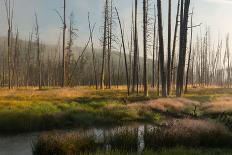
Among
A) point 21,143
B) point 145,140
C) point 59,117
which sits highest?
point 59,117

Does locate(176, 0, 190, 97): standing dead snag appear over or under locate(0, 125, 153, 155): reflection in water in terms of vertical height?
over

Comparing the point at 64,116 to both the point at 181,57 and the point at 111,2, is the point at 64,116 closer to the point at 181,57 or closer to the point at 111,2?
the point at 181,57

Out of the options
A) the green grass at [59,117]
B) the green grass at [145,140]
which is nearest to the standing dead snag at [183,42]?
the green grass at [59,117]

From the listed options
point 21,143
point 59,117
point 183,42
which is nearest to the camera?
point 21,143

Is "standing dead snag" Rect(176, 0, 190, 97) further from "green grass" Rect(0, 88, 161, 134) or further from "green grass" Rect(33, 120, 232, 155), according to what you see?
"green grass" Rect(33, 120, 232, 155)

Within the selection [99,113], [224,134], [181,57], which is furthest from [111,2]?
[224,134]

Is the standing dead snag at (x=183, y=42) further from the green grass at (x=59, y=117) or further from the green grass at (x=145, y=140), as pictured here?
the green grass at (x=145, y=140)

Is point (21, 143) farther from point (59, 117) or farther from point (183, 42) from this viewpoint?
point (183, 42)

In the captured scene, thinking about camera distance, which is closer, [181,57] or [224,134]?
[224,134]

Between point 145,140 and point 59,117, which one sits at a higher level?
point 59,117

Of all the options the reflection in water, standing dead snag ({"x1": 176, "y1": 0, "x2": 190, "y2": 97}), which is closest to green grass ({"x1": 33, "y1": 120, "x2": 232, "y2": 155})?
the reflection in water

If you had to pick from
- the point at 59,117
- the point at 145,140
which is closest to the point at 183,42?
the point at 59,117

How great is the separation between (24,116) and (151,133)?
7925 millimetres

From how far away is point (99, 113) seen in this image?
21078 millimetres
